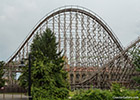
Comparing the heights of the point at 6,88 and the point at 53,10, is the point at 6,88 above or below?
below

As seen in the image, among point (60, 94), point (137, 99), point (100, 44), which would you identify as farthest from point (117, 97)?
point (100, 44)

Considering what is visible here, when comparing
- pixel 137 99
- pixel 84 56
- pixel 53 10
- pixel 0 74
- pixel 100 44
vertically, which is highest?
pixel 53 10

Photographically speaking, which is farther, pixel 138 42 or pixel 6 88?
pixel 6 88

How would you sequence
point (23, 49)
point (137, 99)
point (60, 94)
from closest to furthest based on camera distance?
point (137, 99), point (60, 94), point (23, 49)

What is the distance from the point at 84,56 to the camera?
21812mm

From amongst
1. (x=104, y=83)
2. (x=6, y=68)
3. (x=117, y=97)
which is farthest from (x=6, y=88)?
(x=117, y=97)

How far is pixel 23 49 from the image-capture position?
2180 cm

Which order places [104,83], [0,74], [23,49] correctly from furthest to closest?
[23,49], [0,74], [104,83]

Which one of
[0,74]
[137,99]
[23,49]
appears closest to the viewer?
[137,99]

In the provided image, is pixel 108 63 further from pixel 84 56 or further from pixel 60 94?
pixel 60 94

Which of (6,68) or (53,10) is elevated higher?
(53,10)

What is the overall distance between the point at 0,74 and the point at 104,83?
33.6ft

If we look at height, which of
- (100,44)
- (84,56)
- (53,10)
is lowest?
(84,56)

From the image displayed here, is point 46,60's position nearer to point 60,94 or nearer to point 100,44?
point 60,94
